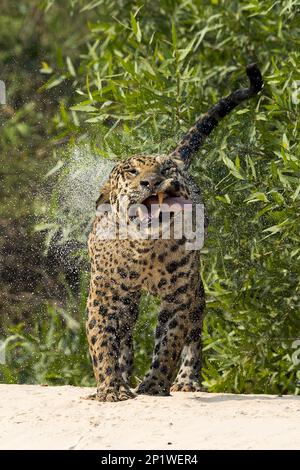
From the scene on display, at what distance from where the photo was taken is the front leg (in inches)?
222

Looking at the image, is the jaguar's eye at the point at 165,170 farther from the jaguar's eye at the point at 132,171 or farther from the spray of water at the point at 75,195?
the spray of water at the point at 75,195

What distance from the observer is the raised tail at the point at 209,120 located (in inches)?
248

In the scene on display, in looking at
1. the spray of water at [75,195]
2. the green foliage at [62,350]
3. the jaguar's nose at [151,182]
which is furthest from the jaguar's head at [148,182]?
the green foliage at [62,350]

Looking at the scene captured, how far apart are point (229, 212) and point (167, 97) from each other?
0.62 m

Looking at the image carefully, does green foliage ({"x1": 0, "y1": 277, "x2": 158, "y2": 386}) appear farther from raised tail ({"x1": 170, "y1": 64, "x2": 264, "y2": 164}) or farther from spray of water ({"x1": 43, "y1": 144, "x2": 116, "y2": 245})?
raised tail ({"x1": 170, "y1": 64, "x2": 264, "y2": 164})

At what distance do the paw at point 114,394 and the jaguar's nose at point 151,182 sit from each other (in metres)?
0.78

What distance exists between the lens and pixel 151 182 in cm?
549

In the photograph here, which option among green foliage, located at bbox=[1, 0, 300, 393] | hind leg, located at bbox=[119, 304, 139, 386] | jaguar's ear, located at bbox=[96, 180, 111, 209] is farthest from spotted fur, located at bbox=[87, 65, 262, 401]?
green foliage, located at bbox=[1, 0, 300, 393]

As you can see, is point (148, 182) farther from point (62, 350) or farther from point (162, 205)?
point (62, 350)

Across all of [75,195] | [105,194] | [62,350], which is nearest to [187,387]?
[105,194]

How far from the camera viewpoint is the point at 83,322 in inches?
300
